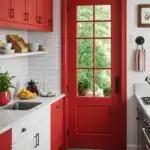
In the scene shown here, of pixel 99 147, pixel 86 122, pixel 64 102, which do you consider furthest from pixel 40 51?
pixel 99 147

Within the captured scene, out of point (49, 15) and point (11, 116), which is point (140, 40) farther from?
point (11, 116)

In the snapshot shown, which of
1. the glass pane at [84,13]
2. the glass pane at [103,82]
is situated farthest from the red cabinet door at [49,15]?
the glass pane at [103,82]

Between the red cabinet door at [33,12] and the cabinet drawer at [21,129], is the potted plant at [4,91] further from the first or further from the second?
the red cabinet door at [33,12]

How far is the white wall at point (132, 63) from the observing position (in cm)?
510

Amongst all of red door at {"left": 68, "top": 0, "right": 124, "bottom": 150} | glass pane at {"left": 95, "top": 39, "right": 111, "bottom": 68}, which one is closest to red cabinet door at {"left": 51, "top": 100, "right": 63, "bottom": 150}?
red door at {"left": 68, "top": 0, "right": 124, "bottom": 150}

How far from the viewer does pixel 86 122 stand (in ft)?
17.5

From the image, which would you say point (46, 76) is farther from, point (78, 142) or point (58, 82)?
point (78, 142)

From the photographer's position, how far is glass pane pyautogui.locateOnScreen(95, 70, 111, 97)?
5.26 metres

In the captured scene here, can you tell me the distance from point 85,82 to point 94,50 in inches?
17.8

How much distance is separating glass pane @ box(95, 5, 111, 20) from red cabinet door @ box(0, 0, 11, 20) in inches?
71.6

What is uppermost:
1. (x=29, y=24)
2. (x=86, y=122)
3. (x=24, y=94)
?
(x=29, y=24)

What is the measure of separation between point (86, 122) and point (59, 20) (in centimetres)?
144

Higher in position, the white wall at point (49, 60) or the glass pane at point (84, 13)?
the glass pane at point (84, 13)

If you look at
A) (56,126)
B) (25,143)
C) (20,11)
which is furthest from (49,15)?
(25,143)
